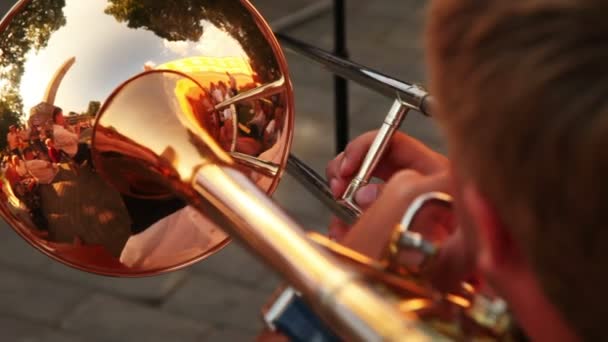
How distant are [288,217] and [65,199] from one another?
52cm

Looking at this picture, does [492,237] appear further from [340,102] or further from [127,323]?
[127,323]

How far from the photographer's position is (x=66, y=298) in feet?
7.14

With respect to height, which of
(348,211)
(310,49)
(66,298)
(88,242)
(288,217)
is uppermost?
(310,49)

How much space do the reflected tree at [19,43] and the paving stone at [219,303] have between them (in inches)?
38.4

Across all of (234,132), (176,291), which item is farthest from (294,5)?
(234,132)

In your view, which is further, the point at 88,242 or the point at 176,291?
the point at 176,291

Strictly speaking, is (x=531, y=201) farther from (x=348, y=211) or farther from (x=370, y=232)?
(x=348, y=211)

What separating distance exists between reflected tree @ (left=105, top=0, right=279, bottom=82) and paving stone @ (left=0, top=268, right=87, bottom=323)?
1065 millimetres

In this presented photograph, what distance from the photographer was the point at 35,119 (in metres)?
1.20

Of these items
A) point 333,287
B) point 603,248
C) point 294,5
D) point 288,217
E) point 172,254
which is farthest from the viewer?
point 294,5

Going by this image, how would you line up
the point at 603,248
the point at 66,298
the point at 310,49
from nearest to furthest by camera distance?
1. the point at 603,248
2. the point at 310,49
3. the point at 66,298

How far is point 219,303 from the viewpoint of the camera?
2156 mm

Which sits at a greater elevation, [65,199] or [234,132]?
[234,132]

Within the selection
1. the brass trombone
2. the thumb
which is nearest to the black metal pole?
the brass trombone
